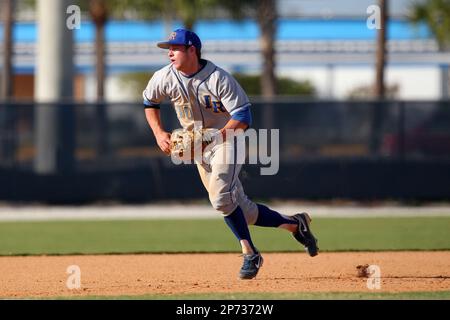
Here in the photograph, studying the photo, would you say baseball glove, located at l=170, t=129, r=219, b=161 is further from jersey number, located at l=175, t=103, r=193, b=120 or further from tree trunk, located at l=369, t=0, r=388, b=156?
tree trunk, located at l=369, t=0, r=388, b=156

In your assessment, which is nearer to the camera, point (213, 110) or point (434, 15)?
point (213, 110)

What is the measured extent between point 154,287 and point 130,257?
8.99ft

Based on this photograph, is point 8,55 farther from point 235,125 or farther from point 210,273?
point 235,125

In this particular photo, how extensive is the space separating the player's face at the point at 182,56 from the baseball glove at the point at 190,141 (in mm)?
563

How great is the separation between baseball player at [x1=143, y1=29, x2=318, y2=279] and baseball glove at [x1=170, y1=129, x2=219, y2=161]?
49 millimetres

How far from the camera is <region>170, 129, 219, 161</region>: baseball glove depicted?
28.6 feet

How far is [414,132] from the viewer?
18.5 m

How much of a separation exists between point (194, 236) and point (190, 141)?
5016 mm

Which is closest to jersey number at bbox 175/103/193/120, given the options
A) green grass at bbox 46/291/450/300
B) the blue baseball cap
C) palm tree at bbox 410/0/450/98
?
the blue baseball cap

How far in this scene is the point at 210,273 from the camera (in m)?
9.44

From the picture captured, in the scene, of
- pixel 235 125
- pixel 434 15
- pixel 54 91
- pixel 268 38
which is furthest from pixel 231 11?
pixel 235 125

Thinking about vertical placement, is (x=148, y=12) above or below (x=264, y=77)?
above
